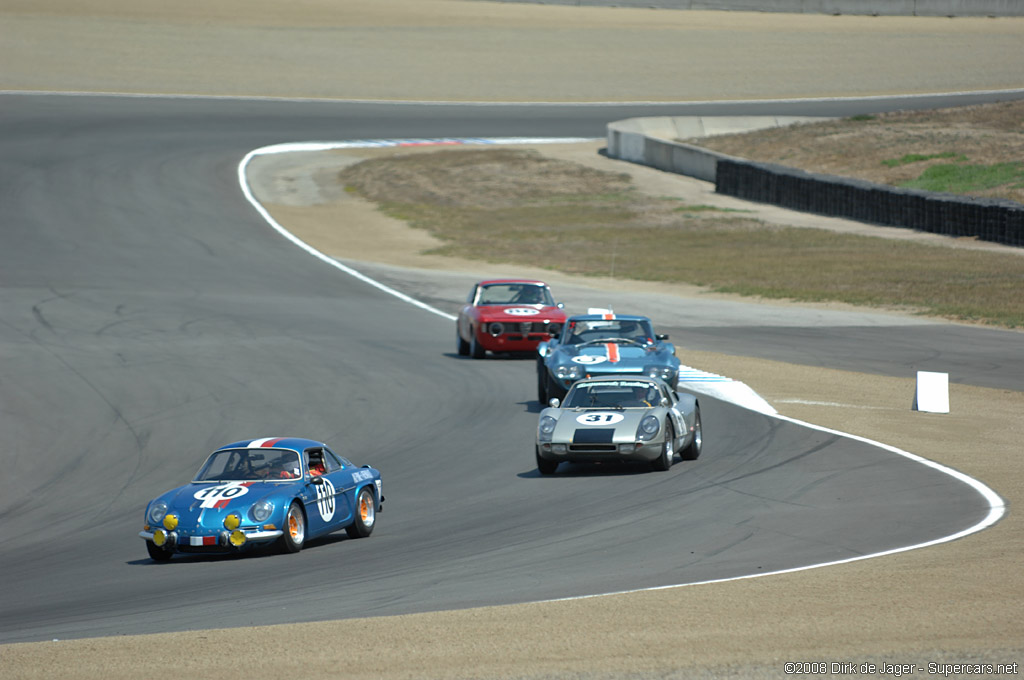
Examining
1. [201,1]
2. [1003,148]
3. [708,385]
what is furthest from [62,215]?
[201,1]

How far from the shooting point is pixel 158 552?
38.4 feet

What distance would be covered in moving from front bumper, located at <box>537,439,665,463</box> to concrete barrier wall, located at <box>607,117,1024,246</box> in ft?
74.1

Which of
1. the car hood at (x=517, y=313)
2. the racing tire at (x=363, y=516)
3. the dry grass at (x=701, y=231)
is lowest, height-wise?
the dry grass at (x=701, y=231)

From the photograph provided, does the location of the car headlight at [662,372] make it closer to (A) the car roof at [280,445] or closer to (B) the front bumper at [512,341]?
(B) the front bumper at [512,341]

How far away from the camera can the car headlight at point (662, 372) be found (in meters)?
18.5

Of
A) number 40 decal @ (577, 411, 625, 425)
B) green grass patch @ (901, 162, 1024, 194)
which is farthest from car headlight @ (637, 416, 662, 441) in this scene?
green grass patch @ (901, 162, 1024, 194)

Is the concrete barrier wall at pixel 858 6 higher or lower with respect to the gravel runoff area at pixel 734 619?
higher

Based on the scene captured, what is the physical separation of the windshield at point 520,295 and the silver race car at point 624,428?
8541mm

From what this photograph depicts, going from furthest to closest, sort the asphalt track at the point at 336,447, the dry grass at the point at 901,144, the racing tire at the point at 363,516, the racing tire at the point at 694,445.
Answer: the dry grass at the point at 901,144
the racing tire at the point at 694,445
the racing tire at the point at 363,516
the asphalt track at the point at 336,447

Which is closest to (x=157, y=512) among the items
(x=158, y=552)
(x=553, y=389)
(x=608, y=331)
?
(x=158, y=552)

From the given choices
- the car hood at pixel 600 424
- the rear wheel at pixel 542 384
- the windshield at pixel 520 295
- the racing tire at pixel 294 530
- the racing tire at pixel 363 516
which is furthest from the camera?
the windshield at pixel 520 295

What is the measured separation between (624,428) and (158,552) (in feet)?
18.5

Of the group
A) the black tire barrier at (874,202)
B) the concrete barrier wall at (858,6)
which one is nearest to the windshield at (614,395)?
the black tire barrier at (874,202)

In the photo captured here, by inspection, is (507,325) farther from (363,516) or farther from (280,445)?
(280,445)
